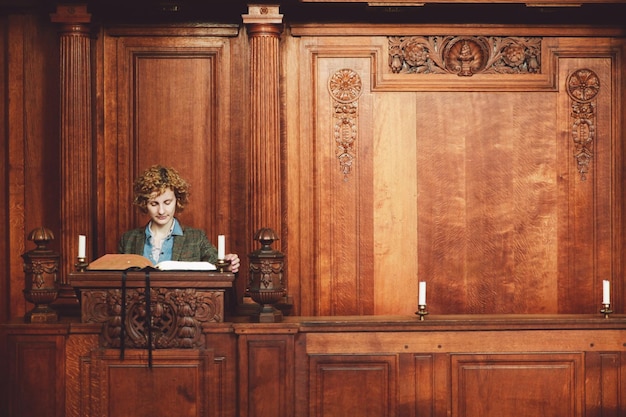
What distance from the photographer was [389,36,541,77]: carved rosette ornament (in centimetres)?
729

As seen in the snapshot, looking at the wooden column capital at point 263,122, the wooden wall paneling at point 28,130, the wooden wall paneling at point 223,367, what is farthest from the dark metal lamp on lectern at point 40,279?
the wooden column capital at point 263,122

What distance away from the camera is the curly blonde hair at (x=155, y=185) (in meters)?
6.12

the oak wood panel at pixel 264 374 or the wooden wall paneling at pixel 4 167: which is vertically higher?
the wooden wall paneling at pixel 4 167

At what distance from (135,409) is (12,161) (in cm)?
252

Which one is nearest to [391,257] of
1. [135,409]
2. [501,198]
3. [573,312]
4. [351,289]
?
[351,289]

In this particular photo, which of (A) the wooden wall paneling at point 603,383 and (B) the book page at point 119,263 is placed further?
(A) the wooden wall paneling at point 603,383

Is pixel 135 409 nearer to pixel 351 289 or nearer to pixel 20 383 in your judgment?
pixel 20 383

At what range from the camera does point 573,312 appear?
734 cm

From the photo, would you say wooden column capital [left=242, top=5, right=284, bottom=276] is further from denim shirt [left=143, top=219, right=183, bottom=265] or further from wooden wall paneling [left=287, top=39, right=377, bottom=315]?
denim shirt [left=143, top=219, right=183, bottom=265]

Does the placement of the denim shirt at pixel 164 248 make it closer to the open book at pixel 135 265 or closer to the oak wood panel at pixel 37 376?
the open book at pixel 135 265

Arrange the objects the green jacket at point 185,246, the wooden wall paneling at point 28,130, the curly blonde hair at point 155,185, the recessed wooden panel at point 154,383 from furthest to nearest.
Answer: the wooden wall paneling at point 28,130 < the green jacket at point 185,246 < the curly blonde hair at point 155,185 < the recessed wooden panel at point 154,383

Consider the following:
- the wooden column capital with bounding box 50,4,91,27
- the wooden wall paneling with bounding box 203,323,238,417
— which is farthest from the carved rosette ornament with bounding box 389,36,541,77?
the wooden wall paneling with bounding box 203,323,238,417

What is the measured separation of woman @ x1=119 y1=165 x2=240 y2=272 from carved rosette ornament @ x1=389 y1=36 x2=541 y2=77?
78.3 inches

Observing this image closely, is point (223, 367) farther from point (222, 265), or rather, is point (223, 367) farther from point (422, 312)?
point (422, 312)
